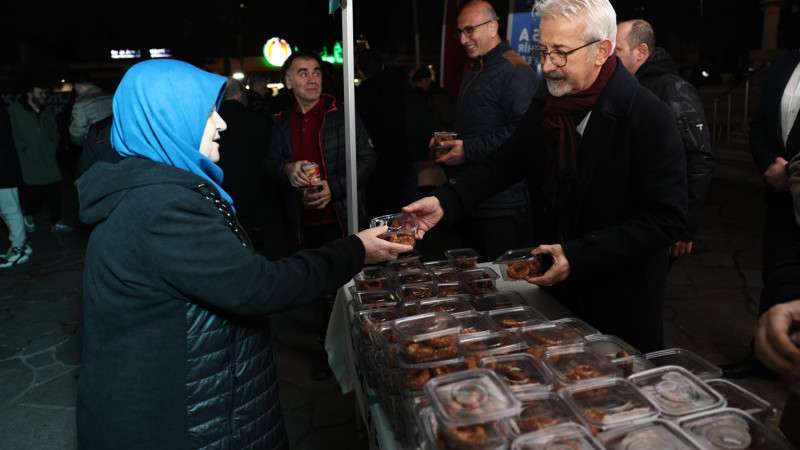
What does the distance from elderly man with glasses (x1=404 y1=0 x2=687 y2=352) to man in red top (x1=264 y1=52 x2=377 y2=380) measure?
199 centimetres

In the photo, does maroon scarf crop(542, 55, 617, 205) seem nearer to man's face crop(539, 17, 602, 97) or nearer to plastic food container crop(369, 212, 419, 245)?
man's face crop(539, 17, 602, 97)

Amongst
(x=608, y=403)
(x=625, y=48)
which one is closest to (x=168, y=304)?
(x=608, y=403)

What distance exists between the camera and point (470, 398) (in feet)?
4.49

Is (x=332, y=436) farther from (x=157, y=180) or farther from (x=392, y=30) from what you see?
(x=392, y=30)

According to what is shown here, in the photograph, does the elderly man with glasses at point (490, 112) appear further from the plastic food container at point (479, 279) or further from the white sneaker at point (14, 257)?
the white sneaker at point (14, 257)

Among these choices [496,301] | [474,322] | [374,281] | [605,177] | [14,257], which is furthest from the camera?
[14,257]

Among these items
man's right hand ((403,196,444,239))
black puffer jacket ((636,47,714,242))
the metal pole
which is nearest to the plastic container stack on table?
man's right hand ((403,196,444,239))

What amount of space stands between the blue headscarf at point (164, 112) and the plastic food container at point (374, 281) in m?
0.83

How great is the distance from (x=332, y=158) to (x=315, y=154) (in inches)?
5.4

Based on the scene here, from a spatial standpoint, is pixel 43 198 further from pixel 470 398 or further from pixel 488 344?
pixel 470 398

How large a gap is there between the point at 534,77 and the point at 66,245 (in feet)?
23.9

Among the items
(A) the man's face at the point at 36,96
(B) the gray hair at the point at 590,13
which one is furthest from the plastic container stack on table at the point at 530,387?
(A) the man's face at the point at 36,96

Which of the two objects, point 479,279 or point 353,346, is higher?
point 479,279

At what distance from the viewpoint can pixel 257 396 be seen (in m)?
1.97
